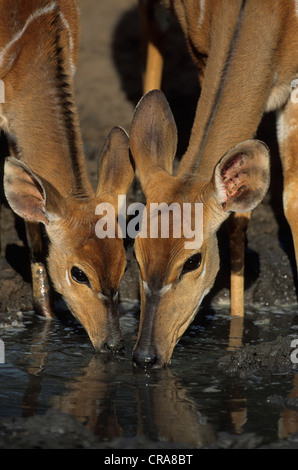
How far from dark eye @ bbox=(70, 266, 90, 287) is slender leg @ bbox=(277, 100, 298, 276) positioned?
1.92m

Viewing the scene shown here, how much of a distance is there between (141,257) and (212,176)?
0.68m

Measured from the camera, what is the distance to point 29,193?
6379mm

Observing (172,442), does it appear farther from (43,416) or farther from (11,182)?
(11,182)

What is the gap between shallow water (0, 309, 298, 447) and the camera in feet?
17.2

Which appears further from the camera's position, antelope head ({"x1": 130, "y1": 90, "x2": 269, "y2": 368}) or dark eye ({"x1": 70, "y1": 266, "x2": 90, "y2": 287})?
dark eye ({"x1": 70, "y1": 266, "x2": 90, "y2": 287})

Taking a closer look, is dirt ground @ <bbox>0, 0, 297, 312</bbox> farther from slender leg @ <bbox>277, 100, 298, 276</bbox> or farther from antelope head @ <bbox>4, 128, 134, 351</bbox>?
antelope head @ <bbox>4, 128, 134, 351</bbox>

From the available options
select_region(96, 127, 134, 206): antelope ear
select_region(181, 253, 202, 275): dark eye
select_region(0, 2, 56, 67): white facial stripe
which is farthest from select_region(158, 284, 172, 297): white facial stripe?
select_region(0, 2, 56, 67): white facial stripe

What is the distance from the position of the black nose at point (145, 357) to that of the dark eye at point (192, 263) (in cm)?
53

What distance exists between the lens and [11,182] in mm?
6344

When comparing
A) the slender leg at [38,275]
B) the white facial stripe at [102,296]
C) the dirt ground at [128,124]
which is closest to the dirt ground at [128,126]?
the dirt ground at [128,124]

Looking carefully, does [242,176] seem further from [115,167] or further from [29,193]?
[29,193]

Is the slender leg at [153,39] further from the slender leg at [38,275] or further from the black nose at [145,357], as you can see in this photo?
the black nose at [145,357]
